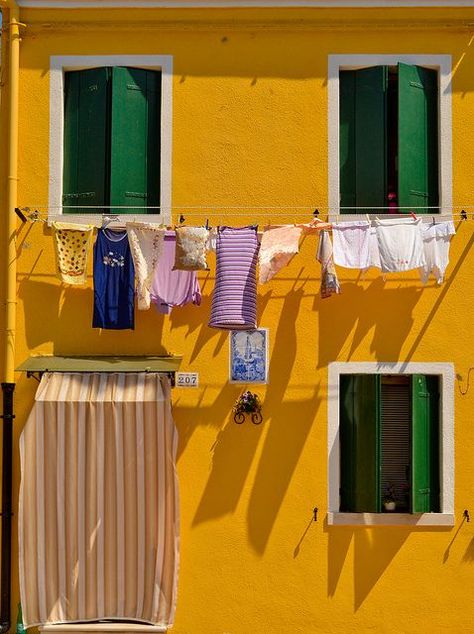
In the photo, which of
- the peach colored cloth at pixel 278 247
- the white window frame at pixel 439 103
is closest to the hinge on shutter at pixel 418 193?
the white window frame at pixel 439 103

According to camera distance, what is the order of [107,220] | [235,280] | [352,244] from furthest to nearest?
[107,220] < [352,244] < [235,280]

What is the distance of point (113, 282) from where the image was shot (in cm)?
886

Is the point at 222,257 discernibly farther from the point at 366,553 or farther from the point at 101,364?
the point at 366,553

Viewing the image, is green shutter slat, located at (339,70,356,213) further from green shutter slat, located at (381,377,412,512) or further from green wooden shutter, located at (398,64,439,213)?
green shutter slat, located at (381,377,412,512)

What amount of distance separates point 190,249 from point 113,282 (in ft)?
3.60

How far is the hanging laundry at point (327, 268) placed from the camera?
845cm

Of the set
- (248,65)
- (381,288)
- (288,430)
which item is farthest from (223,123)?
(288,430)

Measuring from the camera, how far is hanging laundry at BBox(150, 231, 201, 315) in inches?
345

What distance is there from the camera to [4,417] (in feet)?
29.1

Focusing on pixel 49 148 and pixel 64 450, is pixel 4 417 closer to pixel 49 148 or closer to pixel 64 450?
pixel 64 450

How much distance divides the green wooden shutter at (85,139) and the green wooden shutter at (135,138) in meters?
0.17

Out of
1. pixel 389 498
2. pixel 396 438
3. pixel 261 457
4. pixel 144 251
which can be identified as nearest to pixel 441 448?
pixel 396 438

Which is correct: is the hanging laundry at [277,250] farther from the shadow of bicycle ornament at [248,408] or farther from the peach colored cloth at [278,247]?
the shadow of bicycle ornament at [248,408]

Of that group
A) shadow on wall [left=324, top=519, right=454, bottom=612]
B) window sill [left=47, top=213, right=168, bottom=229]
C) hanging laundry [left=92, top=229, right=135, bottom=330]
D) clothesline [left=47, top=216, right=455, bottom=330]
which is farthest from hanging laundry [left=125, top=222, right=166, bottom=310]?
shadow on wall [left=324, top=519, right=454, bottom=612]
